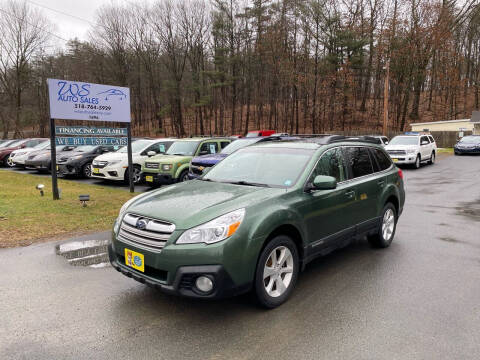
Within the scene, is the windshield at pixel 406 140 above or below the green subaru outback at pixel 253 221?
above

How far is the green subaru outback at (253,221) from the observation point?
305 centimetres

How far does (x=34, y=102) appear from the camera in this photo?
45812 millimetres

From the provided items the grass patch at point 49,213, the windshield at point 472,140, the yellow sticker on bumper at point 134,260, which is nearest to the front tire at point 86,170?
the grass patch at point 49,213

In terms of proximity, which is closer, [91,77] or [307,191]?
[307,191]

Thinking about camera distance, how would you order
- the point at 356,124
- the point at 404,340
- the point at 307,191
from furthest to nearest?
the point at 356,124 → the point at 307,191 → the point at 404,340

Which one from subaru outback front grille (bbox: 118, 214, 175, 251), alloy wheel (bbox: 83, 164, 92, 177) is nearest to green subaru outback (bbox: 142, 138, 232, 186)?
alloy wheel (bbox: 83, 164, 92, 177)

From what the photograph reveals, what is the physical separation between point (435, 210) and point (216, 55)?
1320 inches

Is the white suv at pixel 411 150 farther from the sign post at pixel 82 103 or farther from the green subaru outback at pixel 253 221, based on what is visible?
the green subaru outback at pixel 253 221

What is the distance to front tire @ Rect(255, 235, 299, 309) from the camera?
10.9 feet

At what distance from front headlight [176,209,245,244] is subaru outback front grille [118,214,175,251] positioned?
166mm

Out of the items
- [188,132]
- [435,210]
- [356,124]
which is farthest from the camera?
[188,132]

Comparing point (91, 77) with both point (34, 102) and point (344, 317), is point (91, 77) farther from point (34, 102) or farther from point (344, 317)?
point (344, 317)

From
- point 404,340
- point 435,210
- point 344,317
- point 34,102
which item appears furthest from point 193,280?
point 34,102

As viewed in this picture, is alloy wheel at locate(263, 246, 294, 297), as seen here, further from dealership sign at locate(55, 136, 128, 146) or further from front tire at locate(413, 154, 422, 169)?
front tire at locate(413, 154, 422, 169)
